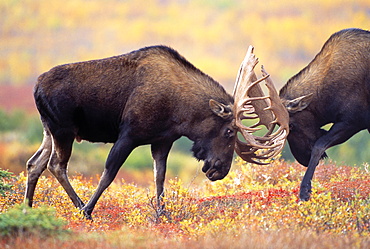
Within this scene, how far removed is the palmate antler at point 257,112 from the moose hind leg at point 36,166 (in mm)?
3029

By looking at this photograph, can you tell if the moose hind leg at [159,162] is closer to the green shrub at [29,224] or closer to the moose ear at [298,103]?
the moose ear at [298,103]

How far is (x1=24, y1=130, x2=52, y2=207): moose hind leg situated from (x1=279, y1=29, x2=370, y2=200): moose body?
3.91 m

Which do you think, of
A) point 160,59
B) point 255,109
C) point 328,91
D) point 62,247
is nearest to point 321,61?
point 328,91

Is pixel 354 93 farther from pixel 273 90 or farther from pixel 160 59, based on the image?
pixel 160 59

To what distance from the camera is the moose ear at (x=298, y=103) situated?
433 inches

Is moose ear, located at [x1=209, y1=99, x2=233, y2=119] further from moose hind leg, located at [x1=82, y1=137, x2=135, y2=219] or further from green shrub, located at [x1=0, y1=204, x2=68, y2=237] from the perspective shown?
green shrub, located at [x1=0, y1=204, x2=68, y2=237]

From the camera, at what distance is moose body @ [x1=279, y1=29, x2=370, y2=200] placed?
1065cm

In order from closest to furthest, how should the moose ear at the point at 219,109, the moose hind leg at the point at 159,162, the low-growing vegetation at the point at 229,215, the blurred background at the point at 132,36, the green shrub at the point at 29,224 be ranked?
the low-growing vegetation at the point at 229,215 → the green shrub at the point at 29,224 → the moose ear at the point at 219,109 → the moose hind leg at the point at 159,162 → the blurred background at the point at 132,36

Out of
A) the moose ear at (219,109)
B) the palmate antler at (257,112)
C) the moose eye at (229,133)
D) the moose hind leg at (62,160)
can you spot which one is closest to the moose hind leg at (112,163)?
the moose hind leg at (62,160)

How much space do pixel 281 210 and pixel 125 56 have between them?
3.50 metres

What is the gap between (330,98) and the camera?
1085 cm

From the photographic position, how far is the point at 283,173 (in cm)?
1366

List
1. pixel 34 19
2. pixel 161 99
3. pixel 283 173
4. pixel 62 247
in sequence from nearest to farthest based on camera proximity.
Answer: pixel 62 247 → pixel 161 99 → pixel 283 173 → pixel 34 19

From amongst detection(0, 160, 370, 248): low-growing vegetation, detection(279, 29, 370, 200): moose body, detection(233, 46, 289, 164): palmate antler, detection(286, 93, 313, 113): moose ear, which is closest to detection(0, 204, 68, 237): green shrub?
detection(0, 160, 370, 248): low-growing vegetation
